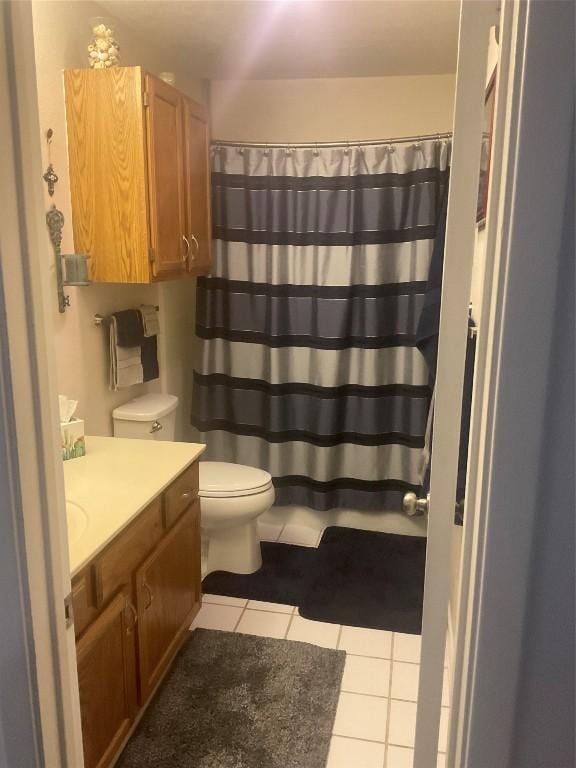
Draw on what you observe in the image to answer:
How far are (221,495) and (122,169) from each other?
1.40 metres

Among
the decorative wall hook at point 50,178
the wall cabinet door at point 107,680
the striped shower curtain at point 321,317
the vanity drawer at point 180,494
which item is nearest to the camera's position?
the wall cabinet door at point 107,680

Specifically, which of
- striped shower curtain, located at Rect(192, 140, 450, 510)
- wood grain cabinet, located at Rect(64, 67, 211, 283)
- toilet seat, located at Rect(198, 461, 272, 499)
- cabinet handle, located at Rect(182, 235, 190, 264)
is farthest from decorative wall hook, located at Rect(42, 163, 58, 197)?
toilet seat, located at Rect(198, 461, 272, 499)

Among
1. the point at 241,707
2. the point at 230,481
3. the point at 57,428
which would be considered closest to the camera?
the point at 57,428

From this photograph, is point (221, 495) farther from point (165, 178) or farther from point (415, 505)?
point (415, 505)

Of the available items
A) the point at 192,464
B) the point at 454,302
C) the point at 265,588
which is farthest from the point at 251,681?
the point at 454,302

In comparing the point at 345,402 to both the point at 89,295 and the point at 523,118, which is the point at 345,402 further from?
the point at 523,118

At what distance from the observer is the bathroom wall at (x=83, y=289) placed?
2.16m

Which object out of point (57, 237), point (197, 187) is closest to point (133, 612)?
point (57, 237)

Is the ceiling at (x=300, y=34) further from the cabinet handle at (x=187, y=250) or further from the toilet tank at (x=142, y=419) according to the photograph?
the toilet tank at (x=142, y=419)

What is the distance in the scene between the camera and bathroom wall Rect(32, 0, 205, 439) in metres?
2.16

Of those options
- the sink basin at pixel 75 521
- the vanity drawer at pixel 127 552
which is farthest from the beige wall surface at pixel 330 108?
the sink basin at pixel 75 521

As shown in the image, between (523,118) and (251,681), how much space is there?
6.93 feet

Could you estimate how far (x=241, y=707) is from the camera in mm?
2121

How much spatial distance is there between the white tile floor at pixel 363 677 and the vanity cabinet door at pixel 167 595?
0.27 metres
